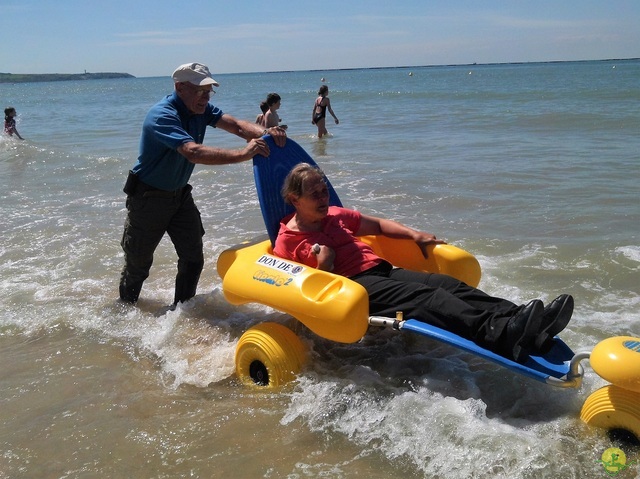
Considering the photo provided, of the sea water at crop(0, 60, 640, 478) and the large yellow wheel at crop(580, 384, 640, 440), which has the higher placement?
the large yellow wheel at crop(580, 384, 640, 440)

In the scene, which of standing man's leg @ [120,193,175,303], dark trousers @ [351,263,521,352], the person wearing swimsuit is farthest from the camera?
the person wearing swimsuit

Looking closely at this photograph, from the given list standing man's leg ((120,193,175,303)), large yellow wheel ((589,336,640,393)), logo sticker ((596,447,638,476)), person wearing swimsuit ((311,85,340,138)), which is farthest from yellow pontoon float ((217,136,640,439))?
person wearing swimsuit ((311,85,340,138))

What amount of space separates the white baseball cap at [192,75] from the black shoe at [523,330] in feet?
7.72

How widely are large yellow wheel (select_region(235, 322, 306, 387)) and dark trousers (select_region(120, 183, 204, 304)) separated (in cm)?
118

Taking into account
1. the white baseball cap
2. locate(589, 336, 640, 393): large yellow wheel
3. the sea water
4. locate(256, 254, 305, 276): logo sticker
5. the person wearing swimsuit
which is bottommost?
the sea water

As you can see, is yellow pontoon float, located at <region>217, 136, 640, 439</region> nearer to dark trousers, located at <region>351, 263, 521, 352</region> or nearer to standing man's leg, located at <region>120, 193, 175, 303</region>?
dark trousers, located at <region>351, 263, 521, 352</region>

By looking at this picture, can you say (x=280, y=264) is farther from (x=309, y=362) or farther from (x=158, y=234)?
(x=158, y=234)

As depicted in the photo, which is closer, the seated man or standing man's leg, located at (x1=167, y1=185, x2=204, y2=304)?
the seated man

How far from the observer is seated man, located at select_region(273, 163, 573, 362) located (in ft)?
10.3

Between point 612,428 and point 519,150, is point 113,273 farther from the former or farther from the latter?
point 519,150

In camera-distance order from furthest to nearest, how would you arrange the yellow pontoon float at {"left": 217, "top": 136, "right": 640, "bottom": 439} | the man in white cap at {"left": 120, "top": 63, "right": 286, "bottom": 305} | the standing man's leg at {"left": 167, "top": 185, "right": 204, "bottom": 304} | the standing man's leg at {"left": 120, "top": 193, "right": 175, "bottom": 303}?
1. the standing man's leg at {"left": 167, "top": 185, "right": 204, "bottom": 304}
2. the standing man's leg at {"left": 120, "top": 193, "right": 175, "bottom": 303}
3. the man in white cap at {"left": 120, "top": 63, "right": 286, "bottom": 305}
4. the yellow pontoon float at {"left": 217, "top": 136, "right": 640, "bottom": 439}

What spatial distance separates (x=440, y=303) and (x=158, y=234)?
215cm

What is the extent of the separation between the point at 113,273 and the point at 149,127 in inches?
86.4

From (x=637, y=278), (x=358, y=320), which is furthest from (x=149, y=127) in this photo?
(x=637, y=278)
